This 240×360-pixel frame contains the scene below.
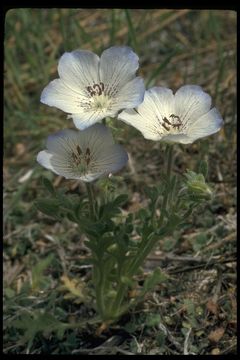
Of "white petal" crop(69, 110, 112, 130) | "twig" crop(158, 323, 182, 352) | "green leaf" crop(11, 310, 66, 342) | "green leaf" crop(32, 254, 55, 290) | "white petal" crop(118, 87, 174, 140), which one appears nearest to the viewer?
"white petal" crop(69, 110, 112, 130)

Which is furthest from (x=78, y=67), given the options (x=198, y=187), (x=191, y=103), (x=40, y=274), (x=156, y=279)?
(x=40, y=274)

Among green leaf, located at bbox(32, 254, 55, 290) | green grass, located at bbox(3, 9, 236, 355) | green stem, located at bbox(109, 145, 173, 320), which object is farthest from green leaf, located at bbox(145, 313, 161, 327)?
green leaf, located at bbox(32, 254, 55, 290)

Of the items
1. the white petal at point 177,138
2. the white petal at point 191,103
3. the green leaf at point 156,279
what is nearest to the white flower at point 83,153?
the white petal at point 177,138

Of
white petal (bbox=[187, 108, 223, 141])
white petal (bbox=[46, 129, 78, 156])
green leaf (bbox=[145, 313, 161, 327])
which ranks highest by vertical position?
white petal (bbox=[187, 108, 223, 141])

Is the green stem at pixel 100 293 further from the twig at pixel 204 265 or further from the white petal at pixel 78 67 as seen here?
the white petal at pixel 78 67

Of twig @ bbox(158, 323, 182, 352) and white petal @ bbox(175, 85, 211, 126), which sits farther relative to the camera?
twig @ bbox(158, 323, 182, 352)

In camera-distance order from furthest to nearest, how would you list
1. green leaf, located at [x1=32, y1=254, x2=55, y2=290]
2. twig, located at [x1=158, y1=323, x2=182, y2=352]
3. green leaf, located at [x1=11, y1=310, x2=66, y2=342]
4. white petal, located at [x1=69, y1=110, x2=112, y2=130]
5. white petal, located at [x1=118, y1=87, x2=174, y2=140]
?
1. green leaf, located at [x1=32, y1=254, x2=55, y2=290]
2. twig, located at [x1=158, y1=323, x2=182, y2=352]
3. green leaf, located at [x1=11, y1=310, x2=66, y2=342]
4. white petal, located at [x1=118, y1=87, x2=174, y2=140]
5. white petal, located at [x1=69, y1=110, x2=112, y2=130]

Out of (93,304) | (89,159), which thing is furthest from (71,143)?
(93,304)

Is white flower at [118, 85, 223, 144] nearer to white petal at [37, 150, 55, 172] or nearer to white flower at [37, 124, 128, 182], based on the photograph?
white flower at [37, 124, 128, 182]
